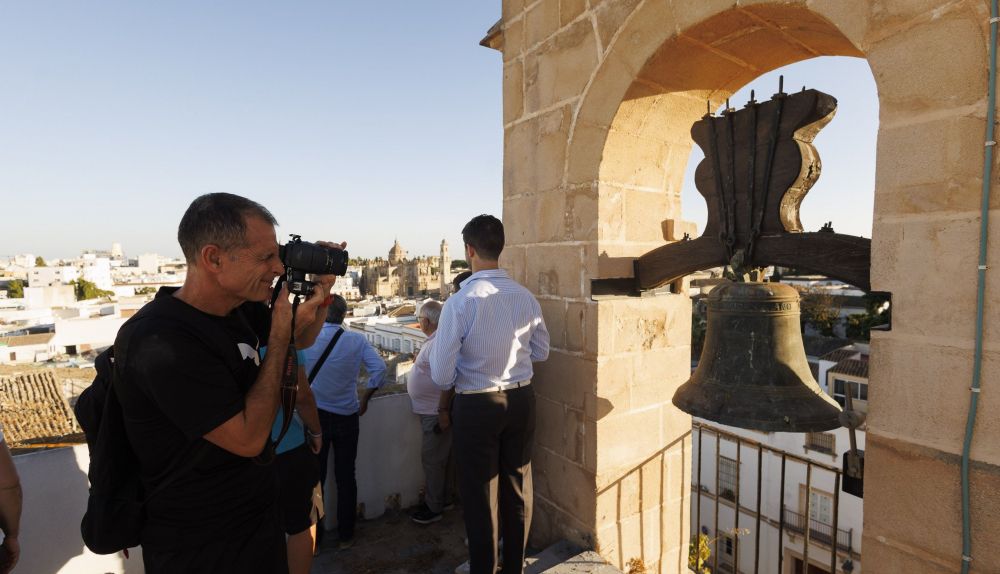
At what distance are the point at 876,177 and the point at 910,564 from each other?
1.03m

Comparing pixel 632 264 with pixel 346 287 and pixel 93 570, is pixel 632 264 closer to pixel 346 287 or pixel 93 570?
pixel 93 570

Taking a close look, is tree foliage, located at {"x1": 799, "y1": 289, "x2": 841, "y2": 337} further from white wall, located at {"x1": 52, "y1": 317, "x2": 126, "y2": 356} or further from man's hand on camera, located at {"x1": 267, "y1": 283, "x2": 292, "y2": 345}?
white wall, located at {"x1": 52, "y1": 317, "x2": 126, "y2": 356}

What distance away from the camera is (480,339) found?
2.24 m

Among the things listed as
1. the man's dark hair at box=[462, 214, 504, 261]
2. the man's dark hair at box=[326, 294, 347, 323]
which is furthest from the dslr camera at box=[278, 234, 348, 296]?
the man's dark hair at box=[326, 294, 347, 323]

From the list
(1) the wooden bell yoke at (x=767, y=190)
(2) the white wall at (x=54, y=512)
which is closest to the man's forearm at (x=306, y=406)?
(2) the white wall at (x=54, y=512)

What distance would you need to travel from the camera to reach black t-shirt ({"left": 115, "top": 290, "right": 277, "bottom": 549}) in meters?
1.36

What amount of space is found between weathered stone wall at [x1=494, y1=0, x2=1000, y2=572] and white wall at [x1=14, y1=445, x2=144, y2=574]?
2071 mm

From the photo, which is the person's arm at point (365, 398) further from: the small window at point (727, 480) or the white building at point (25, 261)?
the white building at point (25, 261)

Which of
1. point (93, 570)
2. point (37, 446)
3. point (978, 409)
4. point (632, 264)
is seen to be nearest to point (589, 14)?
point (632, 264)

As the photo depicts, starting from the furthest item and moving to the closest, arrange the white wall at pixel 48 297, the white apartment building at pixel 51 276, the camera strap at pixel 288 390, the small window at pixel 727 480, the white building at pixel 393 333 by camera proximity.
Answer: the white apartment building at pixel 51 276 < the white wall at pixel 48 297 < the white building at pixel 393 333 < the small window at pixel 727 480 < the camera strap at pixel 288 390

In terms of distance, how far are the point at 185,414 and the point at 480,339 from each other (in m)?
1.15

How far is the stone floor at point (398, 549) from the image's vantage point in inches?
106

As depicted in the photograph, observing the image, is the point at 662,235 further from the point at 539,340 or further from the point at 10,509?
the point at 10,509

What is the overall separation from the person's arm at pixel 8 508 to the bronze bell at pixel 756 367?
90.4 inches
